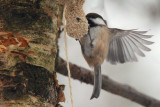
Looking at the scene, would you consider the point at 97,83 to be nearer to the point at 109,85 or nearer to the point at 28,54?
the point at 109,85

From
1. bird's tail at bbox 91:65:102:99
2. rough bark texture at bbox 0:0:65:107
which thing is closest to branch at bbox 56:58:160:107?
bird's tail at bbox 91:65:102:99

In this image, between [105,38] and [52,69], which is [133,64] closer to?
[105,38]

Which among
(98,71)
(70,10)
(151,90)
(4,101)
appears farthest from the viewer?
(151,90)

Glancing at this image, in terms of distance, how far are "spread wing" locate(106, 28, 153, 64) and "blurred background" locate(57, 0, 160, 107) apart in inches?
24.8

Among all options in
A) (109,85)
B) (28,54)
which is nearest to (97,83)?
(109,85)

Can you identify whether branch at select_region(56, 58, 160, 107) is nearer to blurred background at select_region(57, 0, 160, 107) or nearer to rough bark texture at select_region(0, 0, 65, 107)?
rough bark texture at select_region(0, 0, 65, 107)

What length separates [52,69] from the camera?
89 cm

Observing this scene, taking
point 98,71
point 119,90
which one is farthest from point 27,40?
point 119,90

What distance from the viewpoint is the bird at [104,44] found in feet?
4.10

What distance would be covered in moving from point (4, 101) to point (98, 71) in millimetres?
639

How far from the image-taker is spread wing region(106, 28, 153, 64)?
1425mm

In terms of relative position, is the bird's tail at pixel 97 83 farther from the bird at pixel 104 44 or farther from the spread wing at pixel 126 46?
the spread wing at pixel 126 46

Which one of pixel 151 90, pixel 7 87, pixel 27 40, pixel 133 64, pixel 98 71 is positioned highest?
pixel 27 40

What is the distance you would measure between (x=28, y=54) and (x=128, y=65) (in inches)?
69.3
